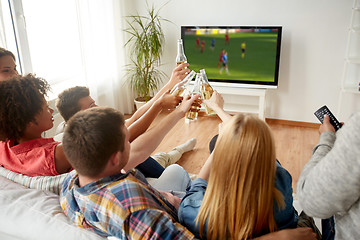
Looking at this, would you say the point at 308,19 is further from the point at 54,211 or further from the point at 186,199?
the point at 54,211

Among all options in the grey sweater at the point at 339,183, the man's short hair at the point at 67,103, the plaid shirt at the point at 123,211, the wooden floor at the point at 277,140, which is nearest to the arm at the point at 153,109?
the man's short hair at the point at 67,103

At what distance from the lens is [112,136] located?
3.64ft

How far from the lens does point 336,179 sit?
896 mm

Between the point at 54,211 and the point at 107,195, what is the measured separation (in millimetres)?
299

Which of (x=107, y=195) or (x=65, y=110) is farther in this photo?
(x=65, y=110)

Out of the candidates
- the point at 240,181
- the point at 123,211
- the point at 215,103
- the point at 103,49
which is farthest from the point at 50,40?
the point at 240,181

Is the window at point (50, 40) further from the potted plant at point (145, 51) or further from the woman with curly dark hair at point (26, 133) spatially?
the woman with curly dark hair at point (26, 133)

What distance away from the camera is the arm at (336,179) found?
859 mm

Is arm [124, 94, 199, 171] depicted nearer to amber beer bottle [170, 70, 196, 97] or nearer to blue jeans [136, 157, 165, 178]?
amber beer bottle [170, 70, 196, 97]

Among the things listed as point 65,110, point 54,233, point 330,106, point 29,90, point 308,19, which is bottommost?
point 330,106

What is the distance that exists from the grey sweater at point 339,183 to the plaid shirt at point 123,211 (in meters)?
0.40

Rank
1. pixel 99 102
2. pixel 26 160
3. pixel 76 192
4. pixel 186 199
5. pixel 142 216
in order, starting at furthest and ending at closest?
pixel 99 102 → pixel 26 160 → pixel 186 199 → pixel 76 192 → pixel 142 216

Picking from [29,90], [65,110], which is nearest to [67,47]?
[65,110]

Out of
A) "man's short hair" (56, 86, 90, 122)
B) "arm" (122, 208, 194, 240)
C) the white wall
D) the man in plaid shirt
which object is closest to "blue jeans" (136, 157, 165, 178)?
"man's short hair" (56, 86, 90, 122)
